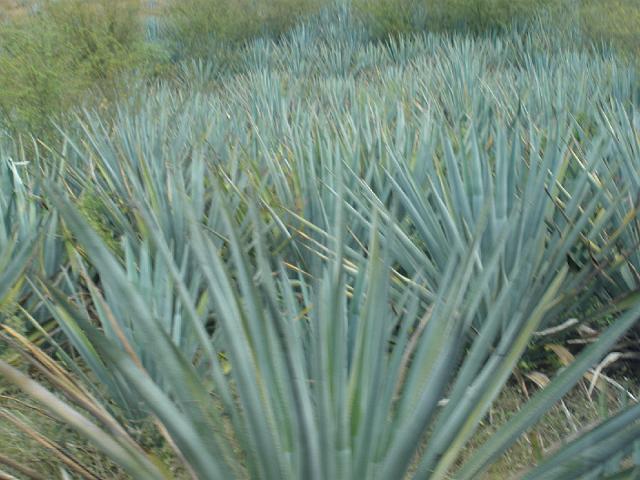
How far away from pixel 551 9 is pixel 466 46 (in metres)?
3.47

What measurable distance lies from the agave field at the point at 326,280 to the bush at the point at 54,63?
15.7 inches

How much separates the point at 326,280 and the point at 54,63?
5.60m

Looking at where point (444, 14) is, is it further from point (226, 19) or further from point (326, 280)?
point (326, 280)

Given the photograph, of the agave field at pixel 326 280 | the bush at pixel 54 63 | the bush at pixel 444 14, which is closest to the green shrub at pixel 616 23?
the bush at pixel 444 14

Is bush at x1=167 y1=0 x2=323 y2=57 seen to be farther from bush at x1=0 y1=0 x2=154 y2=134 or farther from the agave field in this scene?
the agave field

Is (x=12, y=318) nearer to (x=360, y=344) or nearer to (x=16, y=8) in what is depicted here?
(x=360, y=344)

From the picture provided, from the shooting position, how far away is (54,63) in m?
7.29

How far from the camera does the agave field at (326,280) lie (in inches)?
68.9

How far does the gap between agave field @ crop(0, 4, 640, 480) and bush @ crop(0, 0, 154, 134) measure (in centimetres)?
40

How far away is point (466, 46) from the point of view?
32.4 ft

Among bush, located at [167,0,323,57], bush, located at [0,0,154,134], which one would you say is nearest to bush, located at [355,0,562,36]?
bush, located at [167,0,323,57]

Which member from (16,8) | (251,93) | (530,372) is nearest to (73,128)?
(251,93)

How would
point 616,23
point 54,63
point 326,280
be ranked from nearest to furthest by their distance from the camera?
point 326,280 < point 54,63 < point 616,23

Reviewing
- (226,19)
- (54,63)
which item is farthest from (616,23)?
(226,19)
